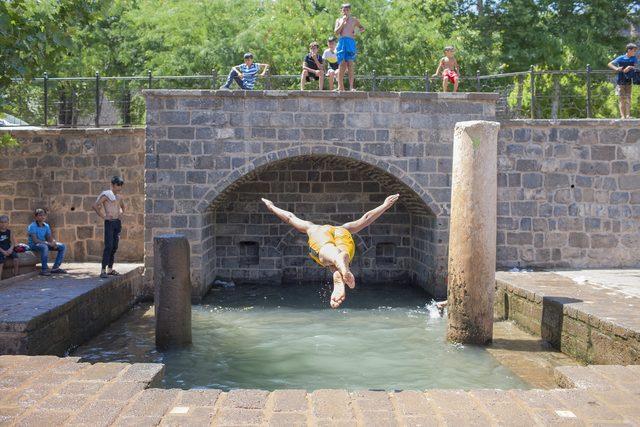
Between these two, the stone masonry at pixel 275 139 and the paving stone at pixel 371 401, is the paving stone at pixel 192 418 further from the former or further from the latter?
the stone masonry at pixel 275 139

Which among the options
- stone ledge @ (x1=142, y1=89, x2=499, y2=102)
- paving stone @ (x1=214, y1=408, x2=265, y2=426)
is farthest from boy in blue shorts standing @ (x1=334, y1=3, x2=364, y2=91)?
paving stone @ (x1=214, y1=408, x2=265, y2=426)

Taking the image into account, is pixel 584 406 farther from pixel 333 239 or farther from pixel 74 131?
pixel 74 131

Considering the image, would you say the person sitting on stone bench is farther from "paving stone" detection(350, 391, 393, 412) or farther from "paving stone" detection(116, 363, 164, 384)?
"paving stone" detection(350, 391, 393, 412)

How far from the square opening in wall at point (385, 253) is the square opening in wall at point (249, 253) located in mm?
2605

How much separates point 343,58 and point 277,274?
4891mm

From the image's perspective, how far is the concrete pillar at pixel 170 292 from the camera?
8680 millimetres

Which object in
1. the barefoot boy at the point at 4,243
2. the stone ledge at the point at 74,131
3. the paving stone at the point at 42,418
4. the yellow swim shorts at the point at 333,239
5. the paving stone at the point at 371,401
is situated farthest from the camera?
the stone ledge at the point at 74,131

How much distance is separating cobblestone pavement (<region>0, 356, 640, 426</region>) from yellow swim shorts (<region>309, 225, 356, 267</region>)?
6.58 feet

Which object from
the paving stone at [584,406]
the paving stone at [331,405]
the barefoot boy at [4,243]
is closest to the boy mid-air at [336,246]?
the paving stone at [331,405]

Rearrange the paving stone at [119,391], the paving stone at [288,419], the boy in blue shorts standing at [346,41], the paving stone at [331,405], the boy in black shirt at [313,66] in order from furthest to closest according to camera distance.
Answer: the boy in black shirt at [313,66]
the boy in blue shorts standing at [346,41]
the paving stone at [119,391]
the paving stone at [331,405]
the paving stone at [288,419]

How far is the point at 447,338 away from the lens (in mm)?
9008

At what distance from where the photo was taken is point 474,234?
8.56m

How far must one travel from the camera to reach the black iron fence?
13641 millimetres

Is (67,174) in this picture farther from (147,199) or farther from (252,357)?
(252,357)
